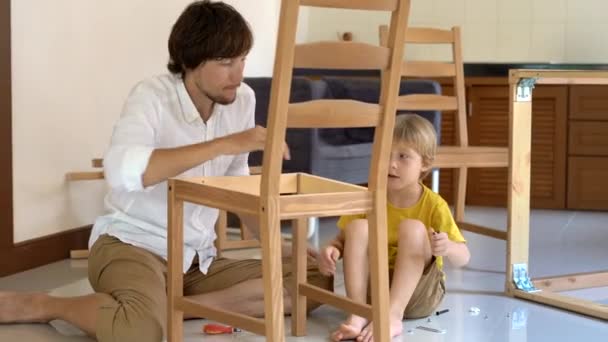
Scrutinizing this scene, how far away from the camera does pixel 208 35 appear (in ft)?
8.11

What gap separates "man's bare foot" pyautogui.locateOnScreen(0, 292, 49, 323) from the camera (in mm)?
2561

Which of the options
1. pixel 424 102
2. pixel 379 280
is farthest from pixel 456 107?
pixel 379 280

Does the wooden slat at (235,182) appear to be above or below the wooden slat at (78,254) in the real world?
above

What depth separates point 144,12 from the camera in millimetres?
4191

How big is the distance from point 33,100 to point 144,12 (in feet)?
2.75

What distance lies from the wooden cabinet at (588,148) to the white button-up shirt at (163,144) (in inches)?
117

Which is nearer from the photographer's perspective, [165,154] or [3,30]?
[165,154]

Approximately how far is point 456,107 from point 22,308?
199 centimetres

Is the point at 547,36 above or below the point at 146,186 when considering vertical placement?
above

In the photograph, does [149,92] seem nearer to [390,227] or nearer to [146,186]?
[146,186]

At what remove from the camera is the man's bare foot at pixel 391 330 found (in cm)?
253

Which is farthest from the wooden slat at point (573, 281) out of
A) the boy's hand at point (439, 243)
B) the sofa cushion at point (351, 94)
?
the sofa cushion at point (351, 94)

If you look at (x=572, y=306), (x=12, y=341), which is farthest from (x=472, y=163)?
(x=12, y=341)

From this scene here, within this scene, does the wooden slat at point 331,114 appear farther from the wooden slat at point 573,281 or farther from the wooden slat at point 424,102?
the wooden slat at point 424,102
